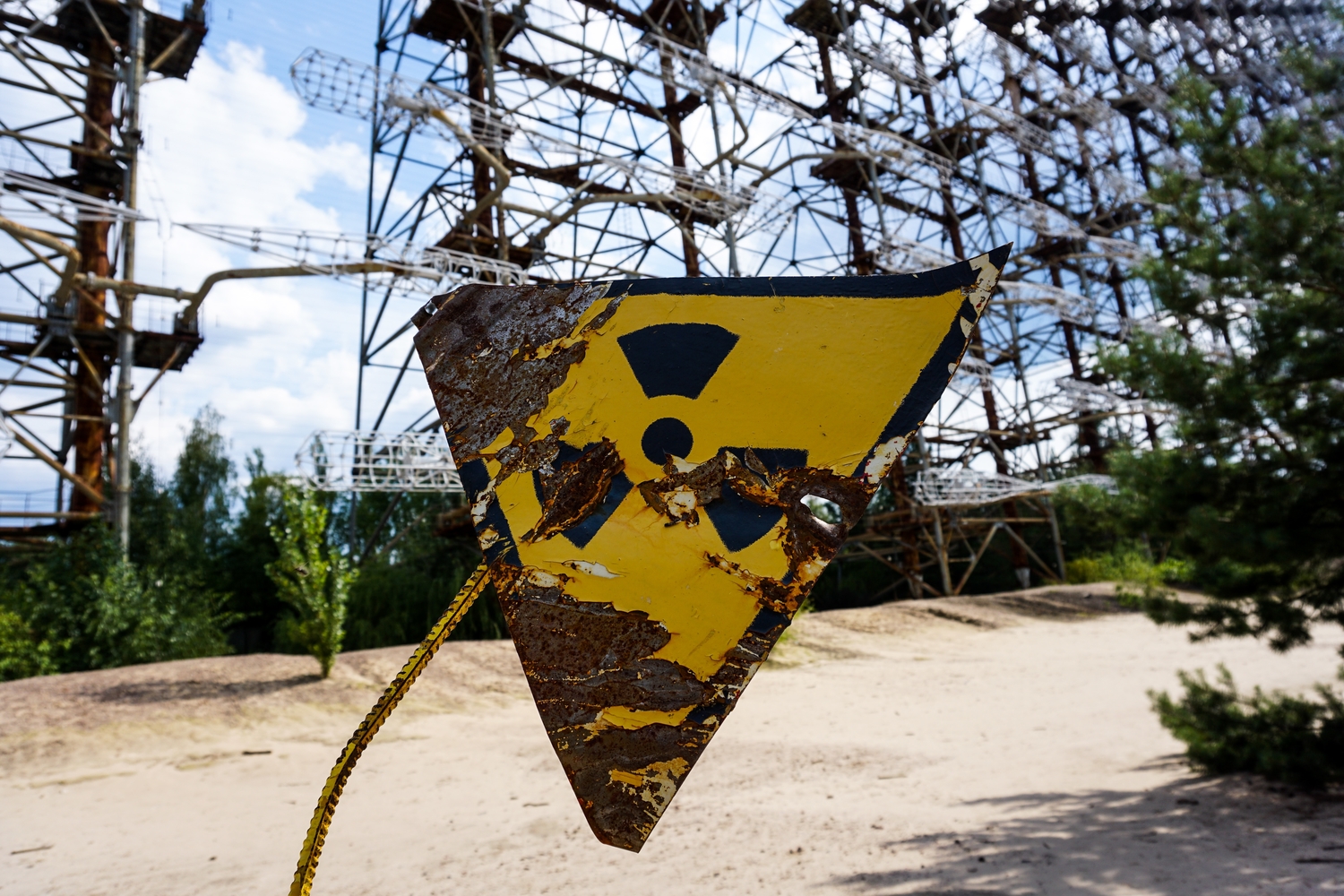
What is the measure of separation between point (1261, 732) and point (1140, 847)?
5.23ft

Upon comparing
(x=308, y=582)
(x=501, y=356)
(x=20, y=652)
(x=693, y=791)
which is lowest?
(x=693, y=791)

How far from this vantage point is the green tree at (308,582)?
845 cm

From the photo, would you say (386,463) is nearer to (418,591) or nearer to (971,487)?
(418,591)

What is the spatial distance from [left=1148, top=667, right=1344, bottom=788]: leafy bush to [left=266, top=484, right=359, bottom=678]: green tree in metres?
7.48

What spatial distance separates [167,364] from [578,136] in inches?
350

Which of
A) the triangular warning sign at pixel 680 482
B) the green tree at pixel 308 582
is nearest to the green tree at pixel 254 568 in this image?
the green tree at pixel 308 582

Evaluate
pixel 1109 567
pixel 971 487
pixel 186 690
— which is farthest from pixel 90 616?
pixel 1109 567

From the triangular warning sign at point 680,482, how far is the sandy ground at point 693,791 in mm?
2735

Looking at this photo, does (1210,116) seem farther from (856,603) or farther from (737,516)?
(856,603)

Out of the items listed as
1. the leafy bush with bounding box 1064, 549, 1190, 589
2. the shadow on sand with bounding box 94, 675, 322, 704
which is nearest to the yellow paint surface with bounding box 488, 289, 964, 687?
the shadow on sand with bounding box 94, 675, 322, 704

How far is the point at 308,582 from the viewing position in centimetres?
848

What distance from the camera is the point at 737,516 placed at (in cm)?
134

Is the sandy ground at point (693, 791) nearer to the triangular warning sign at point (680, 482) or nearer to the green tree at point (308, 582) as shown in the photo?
the green tree at point (308, 582)

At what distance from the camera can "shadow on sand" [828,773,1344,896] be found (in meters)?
3.45
